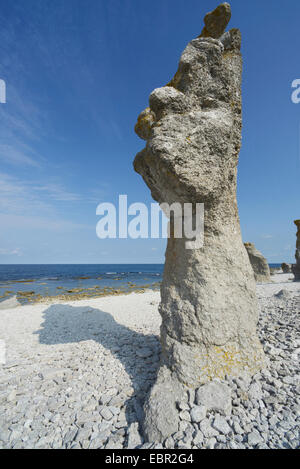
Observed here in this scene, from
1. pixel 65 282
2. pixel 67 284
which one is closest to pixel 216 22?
pixel 67 284

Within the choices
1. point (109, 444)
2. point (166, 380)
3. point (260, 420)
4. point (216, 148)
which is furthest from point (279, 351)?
point (216, 148)

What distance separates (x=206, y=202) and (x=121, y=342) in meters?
4.65

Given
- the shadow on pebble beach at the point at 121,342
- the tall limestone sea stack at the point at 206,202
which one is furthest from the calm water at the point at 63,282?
the tall limestone sea stack at the point at 206,202

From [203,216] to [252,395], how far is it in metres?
3.13

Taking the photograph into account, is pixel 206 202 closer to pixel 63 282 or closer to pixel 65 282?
pixel 65 282

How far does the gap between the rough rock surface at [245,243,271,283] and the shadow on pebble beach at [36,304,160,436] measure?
15907 mm

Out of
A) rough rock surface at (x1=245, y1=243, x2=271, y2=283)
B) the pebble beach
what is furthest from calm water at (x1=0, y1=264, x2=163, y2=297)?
the pebble beach

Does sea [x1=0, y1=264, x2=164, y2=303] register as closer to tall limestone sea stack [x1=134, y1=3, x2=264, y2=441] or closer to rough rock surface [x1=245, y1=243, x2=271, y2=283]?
rough rock surface [x1=245, y1=243, x2=271, y2=283]

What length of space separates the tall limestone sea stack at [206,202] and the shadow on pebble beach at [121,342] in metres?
0.55

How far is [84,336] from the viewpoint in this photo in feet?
23.6

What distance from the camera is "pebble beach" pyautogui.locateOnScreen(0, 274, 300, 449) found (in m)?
2.68

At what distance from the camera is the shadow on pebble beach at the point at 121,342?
144 inches

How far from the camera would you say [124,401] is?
3.46 meters
